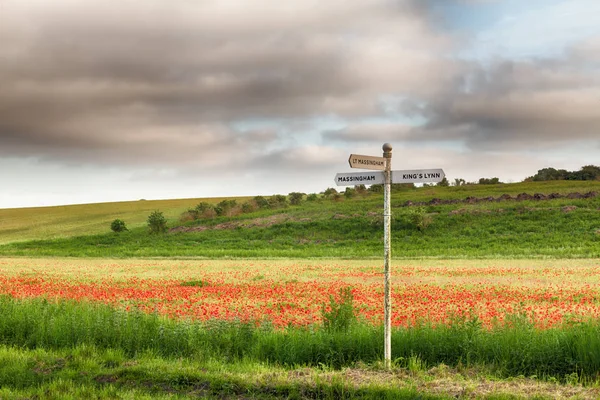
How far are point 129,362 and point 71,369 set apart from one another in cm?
95

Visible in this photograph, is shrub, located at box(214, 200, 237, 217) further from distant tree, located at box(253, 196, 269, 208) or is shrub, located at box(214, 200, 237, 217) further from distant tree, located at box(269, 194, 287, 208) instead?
distant tree, located at box(269, 194, 287, 208)

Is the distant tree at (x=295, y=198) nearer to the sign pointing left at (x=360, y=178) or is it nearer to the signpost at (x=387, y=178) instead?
the sign pointing left at (x=360, y=178)

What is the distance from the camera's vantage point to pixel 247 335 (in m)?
11.2

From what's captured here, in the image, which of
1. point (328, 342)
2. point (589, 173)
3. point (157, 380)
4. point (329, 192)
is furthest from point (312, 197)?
point (157, 380)

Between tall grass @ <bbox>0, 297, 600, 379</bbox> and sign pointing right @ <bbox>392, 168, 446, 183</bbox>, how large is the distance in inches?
109

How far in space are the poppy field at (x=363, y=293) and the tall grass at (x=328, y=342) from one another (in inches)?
24.6

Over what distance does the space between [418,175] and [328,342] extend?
11.3 feet

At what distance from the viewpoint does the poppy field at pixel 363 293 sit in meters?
14.6

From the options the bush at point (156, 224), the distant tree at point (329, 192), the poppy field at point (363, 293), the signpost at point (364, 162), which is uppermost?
the distant tree at point (329, 192)

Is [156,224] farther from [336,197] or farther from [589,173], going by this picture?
[589,173]

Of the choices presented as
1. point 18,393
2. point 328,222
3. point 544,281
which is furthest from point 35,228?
point 18,393

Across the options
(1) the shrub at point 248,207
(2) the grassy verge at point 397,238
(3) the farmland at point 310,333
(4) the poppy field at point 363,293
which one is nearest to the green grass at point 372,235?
(2) the grassy verge at point 397,238

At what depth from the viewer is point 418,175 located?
10.0 metres

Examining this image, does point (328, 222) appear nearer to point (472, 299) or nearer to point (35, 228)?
point (472, 299)
